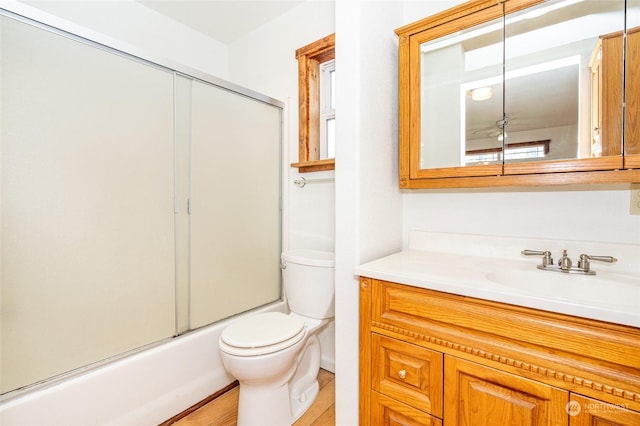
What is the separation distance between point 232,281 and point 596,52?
6.64ft

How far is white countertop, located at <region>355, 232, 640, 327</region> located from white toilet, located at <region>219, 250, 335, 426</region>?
0.49 meters

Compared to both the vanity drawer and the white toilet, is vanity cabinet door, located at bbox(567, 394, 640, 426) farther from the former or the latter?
the white toilet

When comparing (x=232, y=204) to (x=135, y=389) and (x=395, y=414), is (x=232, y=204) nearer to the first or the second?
(x=135, y=389)

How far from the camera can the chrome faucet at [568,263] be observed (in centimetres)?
106

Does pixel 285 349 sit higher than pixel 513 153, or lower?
lower

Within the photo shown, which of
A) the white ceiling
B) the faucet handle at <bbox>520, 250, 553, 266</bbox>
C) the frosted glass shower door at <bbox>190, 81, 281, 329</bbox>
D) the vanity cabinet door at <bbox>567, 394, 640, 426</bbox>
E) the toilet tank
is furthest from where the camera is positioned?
the white ceiling

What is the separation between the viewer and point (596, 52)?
104 cm

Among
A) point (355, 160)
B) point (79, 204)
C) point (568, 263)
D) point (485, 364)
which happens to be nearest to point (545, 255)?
point (568, 263)

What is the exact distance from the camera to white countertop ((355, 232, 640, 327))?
761mm

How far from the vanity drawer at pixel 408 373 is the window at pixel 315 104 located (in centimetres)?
114

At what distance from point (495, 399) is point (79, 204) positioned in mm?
1701

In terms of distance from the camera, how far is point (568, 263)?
3.58ft

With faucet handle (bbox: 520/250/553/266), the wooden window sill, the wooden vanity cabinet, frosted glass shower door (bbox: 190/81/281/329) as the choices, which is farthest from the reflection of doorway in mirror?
frosted glass shower door (bbox: 190/81/281/329)

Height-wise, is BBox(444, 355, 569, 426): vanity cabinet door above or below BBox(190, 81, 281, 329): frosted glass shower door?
below
